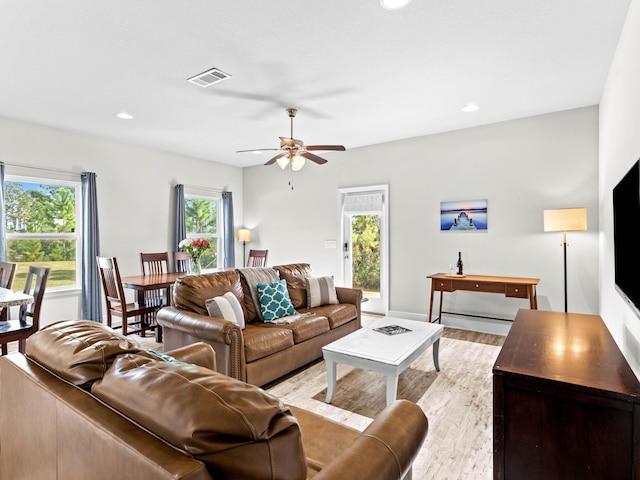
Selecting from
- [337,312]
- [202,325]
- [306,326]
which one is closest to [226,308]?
[202,325]

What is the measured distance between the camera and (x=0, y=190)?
13.0 ft

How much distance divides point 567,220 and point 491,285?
3.31ft

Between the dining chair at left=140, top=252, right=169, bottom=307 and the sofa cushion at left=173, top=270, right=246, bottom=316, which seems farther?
the dining chair at left=140, top=252, right=169, bottom=307

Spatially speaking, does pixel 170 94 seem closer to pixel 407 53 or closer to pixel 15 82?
pixel 15 82

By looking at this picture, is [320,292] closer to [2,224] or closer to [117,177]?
[117,177]

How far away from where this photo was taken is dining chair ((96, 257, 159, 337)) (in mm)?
3990

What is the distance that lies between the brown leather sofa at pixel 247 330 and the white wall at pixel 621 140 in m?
2.29

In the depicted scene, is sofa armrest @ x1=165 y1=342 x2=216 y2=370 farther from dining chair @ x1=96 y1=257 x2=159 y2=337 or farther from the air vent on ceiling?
dining chair @ x1=96 y1=257 x2=159 y2=337

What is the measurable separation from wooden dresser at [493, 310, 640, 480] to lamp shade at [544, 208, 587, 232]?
7.23 ft

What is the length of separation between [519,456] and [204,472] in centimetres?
142

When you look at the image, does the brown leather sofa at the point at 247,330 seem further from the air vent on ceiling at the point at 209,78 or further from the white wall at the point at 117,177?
the white wall at the point at 117,177

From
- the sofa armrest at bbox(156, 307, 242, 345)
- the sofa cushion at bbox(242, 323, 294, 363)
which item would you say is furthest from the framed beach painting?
the sofa armrest at bbox(156, 307, 242, 345)

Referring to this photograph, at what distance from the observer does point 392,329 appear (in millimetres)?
3104

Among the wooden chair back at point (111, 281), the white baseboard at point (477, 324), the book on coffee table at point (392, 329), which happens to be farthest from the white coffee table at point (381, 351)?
the wooden chair back at point (111, 281)
